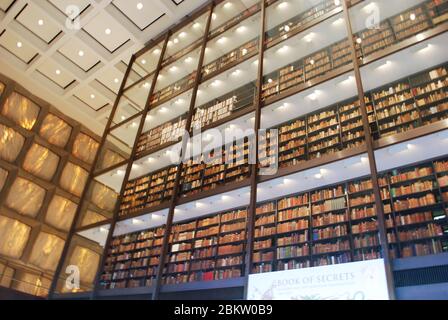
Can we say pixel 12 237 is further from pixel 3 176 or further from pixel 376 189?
pixel 376 189

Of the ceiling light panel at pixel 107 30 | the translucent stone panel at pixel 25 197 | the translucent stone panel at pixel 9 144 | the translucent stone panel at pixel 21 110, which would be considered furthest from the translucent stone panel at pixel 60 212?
the ceiling light panel at pixel 107 30

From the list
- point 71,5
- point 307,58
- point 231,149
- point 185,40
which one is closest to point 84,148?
point 71,5

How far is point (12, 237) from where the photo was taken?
9062 mm

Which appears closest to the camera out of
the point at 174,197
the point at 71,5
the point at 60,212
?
the point at 174,197

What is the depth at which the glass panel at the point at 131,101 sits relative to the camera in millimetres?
9721

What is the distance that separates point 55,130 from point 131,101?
2745 millimetres

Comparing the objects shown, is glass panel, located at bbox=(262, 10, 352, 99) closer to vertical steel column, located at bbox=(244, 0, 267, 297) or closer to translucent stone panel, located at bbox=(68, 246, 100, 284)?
vertical steel column, located at bbox=(244, 0, 267, 297)

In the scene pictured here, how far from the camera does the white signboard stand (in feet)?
11.7

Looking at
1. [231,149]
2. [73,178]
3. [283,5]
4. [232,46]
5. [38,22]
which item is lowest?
[231,149]

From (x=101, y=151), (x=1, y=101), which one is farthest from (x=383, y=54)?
(x=1, y=101)

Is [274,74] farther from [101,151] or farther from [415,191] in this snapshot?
[101,151]

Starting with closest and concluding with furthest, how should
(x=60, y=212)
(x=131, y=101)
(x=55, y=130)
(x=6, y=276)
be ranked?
(x=6, y=276)
(x=131, y=101)
(x=60, y=212)
(x=55, y=130)

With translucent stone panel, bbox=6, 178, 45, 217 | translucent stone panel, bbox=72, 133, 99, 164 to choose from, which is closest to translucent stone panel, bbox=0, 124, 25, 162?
translucent stone panel, bbox=6, 178, 45, 217

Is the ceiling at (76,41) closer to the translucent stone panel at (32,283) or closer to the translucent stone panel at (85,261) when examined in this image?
the translucent stone panel at (85,261)
